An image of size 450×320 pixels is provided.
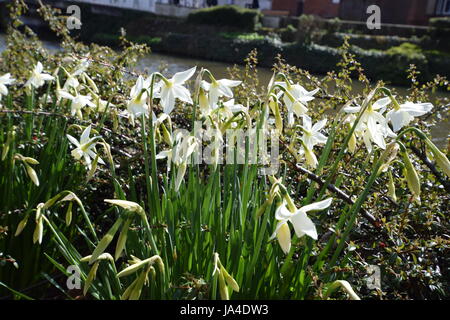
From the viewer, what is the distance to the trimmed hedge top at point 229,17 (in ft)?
75.7

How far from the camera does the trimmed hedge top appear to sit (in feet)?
75.7

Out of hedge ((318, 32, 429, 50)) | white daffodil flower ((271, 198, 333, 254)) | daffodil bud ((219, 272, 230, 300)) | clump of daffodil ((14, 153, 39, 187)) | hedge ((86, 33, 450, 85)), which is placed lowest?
hedge ((86, 33, 450, 85))

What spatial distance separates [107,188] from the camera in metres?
2.13

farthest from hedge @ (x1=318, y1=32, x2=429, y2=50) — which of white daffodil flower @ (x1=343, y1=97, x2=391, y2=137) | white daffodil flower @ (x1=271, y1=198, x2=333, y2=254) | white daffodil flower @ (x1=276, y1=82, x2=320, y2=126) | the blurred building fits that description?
white daffodil flower @ (x1=271, y1=198, x2=333, y2=254)

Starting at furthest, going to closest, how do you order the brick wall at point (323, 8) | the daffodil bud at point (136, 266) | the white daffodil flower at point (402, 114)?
the brick wall at point (323, 8)
the white daffodil flower at point (402, 114)
the daffodil bud at point (136, 266)

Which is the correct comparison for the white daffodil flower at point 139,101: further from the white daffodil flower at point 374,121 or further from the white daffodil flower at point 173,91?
the white daffodil flower at point 374,121

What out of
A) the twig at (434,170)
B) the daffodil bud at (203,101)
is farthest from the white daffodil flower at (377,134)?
the twig at (434,170)

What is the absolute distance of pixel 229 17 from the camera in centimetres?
2341

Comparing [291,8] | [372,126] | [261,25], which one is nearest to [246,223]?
[372,126]

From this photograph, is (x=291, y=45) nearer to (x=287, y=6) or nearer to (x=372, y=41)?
(x=372, y=41)

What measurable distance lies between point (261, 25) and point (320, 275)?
78.0 feet

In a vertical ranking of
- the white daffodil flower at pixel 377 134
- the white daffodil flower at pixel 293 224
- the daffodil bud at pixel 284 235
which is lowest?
the daffodil bud at pixel 284 235

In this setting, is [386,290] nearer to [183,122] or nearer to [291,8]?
[183,122]

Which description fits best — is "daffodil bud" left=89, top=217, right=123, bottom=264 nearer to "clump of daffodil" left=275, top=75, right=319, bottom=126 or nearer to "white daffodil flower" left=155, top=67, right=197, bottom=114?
"white daffodil flower" left=155, top=67, right=197, bottom=114
